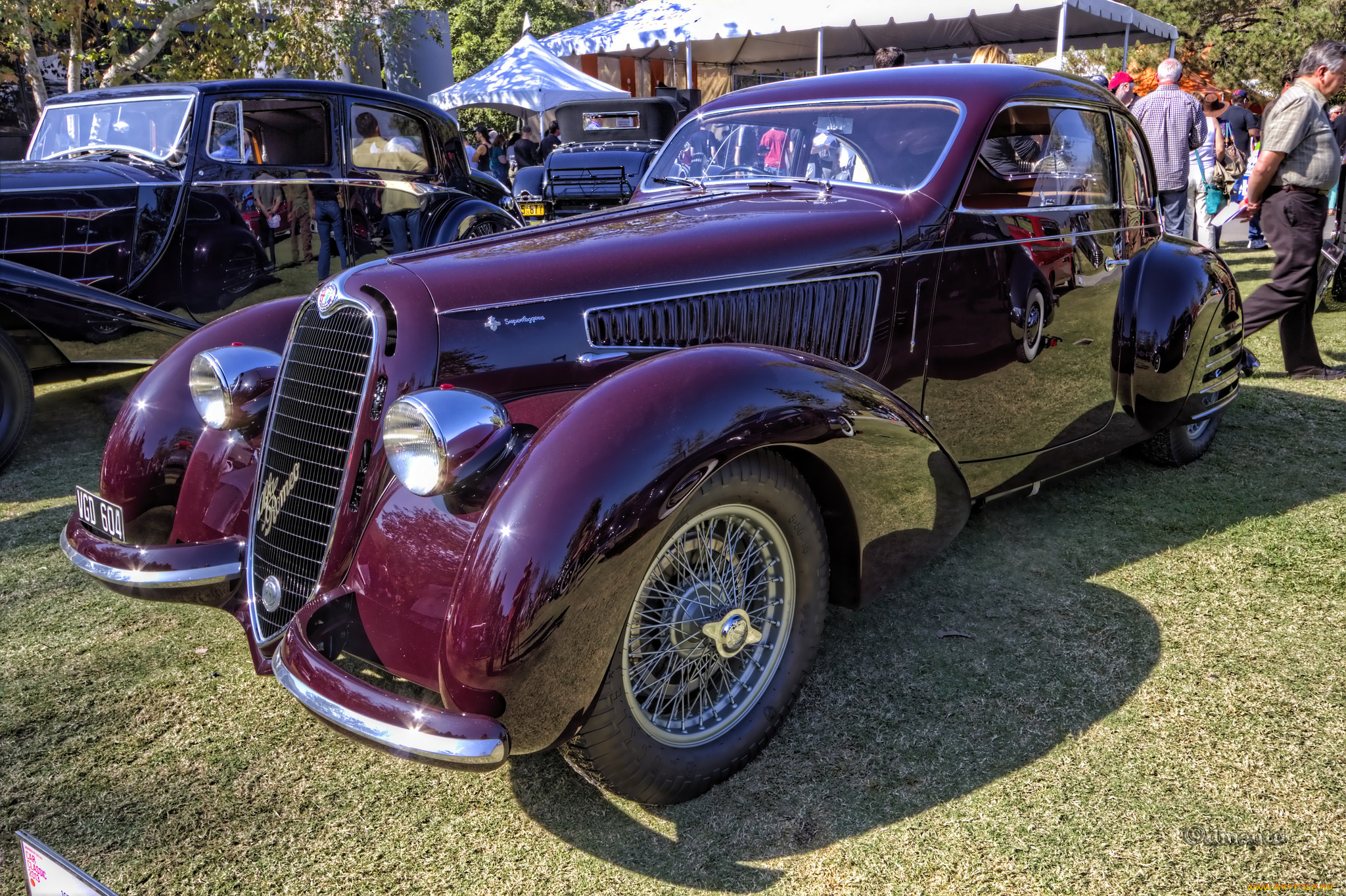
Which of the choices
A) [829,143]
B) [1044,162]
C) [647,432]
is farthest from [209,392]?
[1044,162]

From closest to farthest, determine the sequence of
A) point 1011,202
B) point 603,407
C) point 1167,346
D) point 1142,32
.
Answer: point 603,407 → point 1011,202 → point 1167,346 → point 1142,32

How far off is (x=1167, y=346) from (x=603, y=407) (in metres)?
2.87

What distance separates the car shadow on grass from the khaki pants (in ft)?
14.8

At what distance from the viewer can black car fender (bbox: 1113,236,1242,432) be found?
3.75 meters

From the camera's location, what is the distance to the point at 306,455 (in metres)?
2.34

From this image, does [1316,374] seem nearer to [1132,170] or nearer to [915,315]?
[1132,170]

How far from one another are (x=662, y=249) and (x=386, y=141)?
4553 millimetres

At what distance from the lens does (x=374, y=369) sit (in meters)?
2.19

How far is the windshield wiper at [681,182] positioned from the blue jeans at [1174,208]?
610 centimetres

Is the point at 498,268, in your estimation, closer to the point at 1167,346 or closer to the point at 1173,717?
the point at 1173,717

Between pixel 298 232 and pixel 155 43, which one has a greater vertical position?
pixel 155 43

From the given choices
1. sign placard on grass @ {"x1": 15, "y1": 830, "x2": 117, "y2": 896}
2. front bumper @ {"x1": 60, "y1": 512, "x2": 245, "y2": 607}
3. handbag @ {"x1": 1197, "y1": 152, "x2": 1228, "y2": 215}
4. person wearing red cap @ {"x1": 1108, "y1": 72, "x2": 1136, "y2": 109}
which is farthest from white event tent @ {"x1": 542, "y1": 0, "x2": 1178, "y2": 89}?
sign placard on grass @ {"x1": 15, "y1": 830, "x2": 117, "y2": 896}

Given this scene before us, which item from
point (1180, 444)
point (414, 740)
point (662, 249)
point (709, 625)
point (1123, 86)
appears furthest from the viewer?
point (1123, 86)

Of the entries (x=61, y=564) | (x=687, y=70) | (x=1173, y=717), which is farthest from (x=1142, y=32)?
(x=61, y=564)
